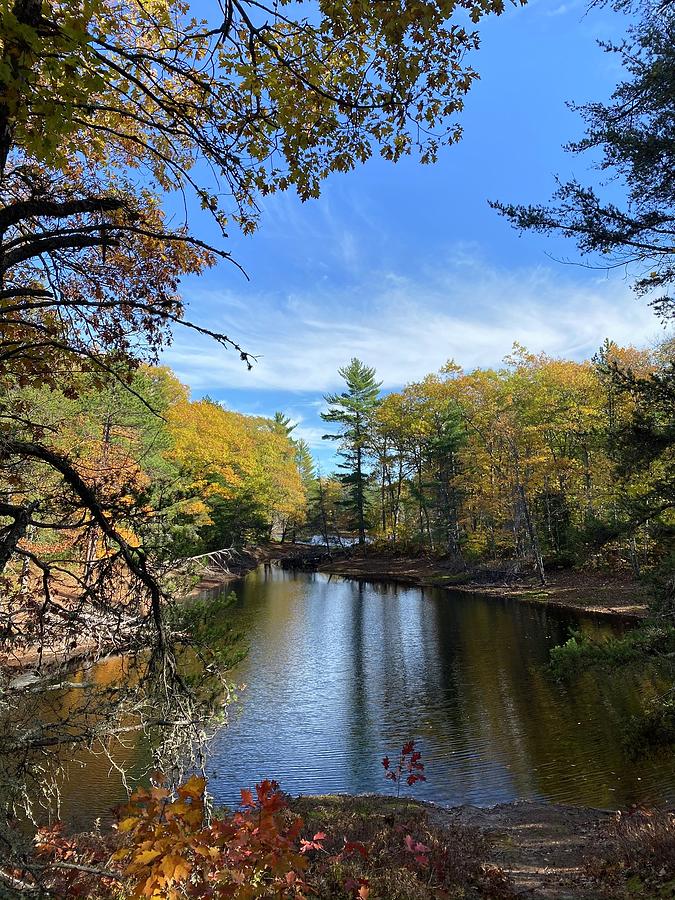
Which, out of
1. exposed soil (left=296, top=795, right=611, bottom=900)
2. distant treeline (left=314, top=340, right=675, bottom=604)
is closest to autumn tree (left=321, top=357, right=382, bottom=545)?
distant treeline (left=314, top=340, right=675, bottom=604)

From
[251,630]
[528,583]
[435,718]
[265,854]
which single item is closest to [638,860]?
[265,854]

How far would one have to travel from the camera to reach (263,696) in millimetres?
14547

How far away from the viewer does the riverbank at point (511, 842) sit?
5.43 meters

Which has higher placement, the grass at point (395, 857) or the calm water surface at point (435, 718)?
the grass at point (395, 857)

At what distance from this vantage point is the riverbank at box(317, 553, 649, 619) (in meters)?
22.7

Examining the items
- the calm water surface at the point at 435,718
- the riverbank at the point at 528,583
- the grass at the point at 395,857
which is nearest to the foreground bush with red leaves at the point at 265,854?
the grass at the point at 395,857

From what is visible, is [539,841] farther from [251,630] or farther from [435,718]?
[251,630]

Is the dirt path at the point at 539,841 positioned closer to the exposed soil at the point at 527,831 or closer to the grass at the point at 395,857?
the exposed soil at the point at 527,831

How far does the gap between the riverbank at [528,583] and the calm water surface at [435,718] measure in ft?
6.32

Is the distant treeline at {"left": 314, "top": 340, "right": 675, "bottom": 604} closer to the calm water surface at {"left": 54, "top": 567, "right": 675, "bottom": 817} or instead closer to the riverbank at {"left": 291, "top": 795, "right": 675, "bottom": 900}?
the calm water surface at {"left": 54, "top": 567, "right": 675, "bottom": 817}

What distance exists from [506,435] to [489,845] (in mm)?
23074

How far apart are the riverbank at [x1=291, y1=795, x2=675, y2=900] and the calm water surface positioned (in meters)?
1.20

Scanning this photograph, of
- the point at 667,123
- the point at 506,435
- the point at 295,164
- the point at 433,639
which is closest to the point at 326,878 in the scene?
the point at 295,164

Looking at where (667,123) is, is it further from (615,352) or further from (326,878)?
(615,352)
